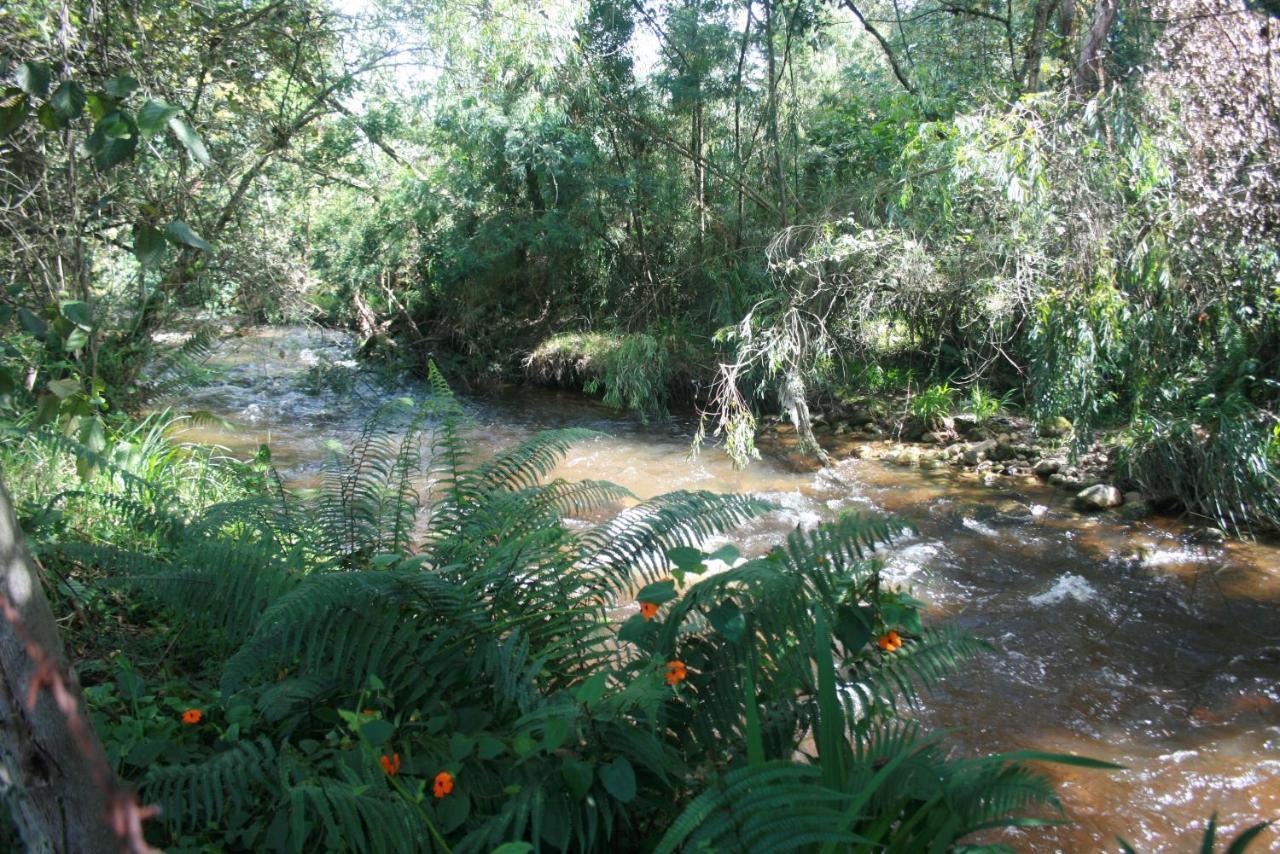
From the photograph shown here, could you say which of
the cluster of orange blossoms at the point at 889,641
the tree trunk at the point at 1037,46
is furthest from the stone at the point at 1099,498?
the cluster of orange blossoms at the point at 889,641

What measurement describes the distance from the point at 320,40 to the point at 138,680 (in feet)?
19.1

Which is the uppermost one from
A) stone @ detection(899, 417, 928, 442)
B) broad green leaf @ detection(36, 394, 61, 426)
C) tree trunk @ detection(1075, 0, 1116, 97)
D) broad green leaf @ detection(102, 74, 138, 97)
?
tree trunk @ detection(1075, 0, 1116, 97)

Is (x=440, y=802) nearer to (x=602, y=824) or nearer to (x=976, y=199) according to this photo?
(x=602, y=824)

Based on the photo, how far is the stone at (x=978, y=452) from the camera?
298 inches

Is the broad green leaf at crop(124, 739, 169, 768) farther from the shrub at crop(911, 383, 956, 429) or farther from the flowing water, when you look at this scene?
the shrub at crop(911, 383, 956, 429)

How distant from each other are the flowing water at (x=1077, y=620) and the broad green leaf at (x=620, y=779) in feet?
5.01

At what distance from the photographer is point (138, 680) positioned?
250cm

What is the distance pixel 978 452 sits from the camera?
7594 millimetres

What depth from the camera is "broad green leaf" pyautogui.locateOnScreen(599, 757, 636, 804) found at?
5.85ft

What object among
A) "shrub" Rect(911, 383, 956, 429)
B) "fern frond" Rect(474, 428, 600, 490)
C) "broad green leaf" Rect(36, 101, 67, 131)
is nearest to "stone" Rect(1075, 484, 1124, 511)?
"shrub" Rect(911, 383, 956, 429)

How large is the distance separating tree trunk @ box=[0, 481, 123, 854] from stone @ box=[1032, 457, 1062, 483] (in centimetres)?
711

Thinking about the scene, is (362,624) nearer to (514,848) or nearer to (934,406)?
(514,848)

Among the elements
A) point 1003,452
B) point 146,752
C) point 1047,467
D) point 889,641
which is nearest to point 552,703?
point 889,641

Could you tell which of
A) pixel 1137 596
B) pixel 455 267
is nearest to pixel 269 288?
pixel 455 267
